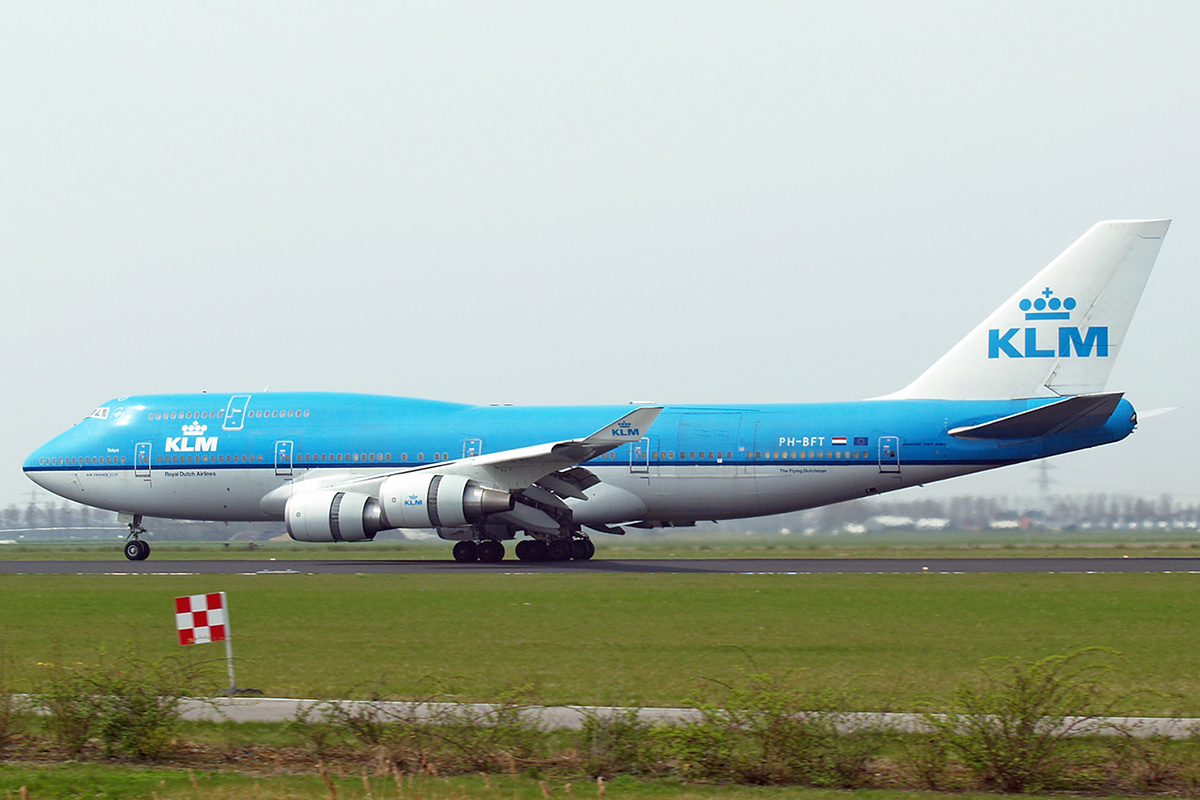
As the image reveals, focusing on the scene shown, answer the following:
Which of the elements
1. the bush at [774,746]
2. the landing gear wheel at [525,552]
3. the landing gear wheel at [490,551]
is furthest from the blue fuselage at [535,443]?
the bush at [774,746]

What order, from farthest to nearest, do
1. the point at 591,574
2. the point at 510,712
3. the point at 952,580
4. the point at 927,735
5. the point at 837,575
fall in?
the point at 591,574
the point at 837,575
the point at 952,580
the point at 510,712
the point at 927,735

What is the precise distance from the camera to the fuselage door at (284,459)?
38.7 metres

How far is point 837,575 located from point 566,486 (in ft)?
32.3

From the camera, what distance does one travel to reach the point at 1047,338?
35.8m

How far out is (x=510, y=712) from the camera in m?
10.3

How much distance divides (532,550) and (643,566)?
468 centimetres

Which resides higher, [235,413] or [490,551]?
[235,413]

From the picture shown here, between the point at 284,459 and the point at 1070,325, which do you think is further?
the point at 284,459

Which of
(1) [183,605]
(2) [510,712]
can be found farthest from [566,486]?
(2) [510,712]

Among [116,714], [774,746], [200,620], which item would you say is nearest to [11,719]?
[116,714]

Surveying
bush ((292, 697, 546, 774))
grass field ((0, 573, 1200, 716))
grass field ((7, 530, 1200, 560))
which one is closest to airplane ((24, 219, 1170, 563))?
grass field ((7, 530, 1200, 560))

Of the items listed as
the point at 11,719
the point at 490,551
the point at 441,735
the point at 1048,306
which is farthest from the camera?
the point at 490,551

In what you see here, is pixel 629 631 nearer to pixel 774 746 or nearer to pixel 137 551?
pixel 774 746

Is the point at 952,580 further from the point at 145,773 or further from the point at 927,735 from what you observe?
the point at 145,773
